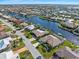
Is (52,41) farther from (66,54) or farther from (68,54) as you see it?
(68,54)

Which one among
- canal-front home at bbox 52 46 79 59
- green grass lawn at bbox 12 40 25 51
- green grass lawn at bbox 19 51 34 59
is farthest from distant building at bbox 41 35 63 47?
green grass lawn at bbox 19 51 34 59

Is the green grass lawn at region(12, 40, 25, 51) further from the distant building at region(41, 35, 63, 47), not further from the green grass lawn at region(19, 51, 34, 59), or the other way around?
the distant building at region(41, 35, 63, 47)

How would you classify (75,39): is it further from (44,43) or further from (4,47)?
(4,47)

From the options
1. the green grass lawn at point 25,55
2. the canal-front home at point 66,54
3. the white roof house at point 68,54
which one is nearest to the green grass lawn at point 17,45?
the green grass lawn at point 25,55

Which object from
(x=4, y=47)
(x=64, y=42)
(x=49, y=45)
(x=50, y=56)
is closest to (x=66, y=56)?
(x=50, y=56)

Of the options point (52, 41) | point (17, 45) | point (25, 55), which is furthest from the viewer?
point (52, 41)

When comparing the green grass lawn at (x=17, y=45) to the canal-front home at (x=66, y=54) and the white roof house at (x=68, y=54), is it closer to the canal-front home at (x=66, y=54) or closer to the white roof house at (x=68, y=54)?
the canal-front home at (x=66, y=54)

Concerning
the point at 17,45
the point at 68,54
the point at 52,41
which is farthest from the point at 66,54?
the point at 17,45

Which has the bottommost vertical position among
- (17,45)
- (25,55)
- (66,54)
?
(17,45)

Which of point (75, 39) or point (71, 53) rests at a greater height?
point (71, 53)

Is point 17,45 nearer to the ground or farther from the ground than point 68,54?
nearer to the ground

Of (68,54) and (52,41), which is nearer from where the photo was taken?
(68,54)
